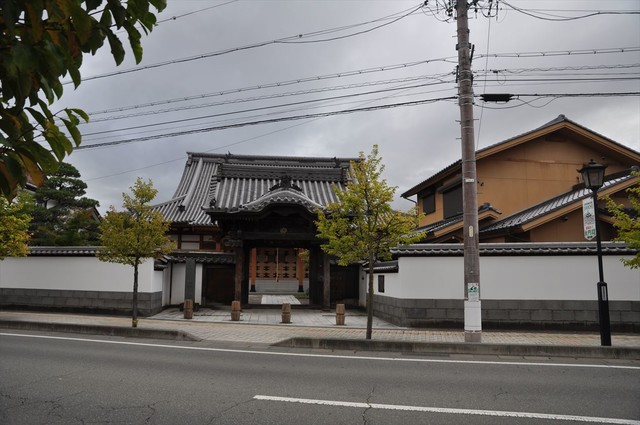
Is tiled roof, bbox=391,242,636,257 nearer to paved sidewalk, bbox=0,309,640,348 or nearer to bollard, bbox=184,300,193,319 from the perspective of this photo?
paved sidewalk, bbox=0,309,640,348

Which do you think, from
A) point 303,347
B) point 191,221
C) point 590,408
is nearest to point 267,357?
point 303,347

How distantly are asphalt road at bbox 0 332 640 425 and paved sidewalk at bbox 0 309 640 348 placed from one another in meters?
2.12

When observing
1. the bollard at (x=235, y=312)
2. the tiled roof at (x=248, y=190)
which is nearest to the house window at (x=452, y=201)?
the tiled roof at (x=248, y=190)

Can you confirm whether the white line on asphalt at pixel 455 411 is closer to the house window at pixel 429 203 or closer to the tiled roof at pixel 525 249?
the tiled roof at pixel 525 249

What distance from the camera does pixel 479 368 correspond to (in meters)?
8.73

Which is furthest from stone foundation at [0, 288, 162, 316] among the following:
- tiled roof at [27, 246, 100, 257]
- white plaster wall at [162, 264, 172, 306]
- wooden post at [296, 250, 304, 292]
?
wooden post at [296, 250, 304, 292]

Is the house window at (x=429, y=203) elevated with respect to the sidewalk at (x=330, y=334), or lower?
elevated

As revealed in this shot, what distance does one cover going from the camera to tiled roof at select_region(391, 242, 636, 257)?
14.1 meters

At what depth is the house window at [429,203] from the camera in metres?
25.3

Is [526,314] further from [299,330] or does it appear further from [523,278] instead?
[299,330]

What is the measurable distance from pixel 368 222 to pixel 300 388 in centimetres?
606

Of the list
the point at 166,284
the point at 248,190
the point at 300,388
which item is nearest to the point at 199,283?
the point at 166,284

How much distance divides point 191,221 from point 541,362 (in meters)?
19.7

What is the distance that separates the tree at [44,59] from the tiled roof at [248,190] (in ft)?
57.8
